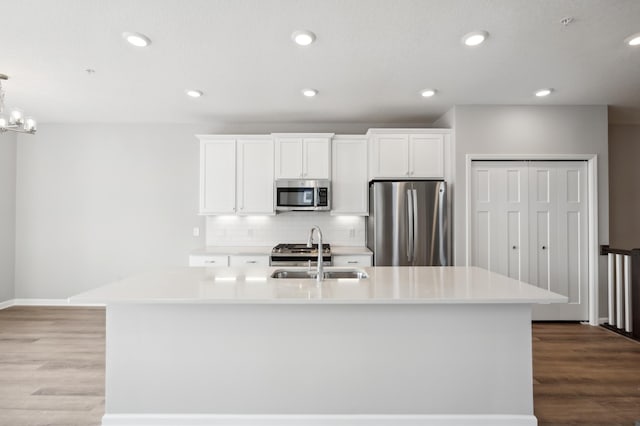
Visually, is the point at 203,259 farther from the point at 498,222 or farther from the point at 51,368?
the point at 498,222

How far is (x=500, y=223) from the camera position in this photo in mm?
4223

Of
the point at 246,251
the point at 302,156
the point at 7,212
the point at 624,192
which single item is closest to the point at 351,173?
the point at 302,156

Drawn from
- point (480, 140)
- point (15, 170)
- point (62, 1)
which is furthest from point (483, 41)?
point (15, 170)

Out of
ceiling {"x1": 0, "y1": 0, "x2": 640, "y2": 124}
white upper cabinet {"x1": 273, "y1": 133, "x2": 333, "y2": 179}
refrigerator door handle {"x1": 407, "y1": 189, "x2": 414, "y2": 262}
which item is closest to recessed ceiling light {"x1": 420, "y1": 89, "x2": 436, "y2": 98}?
ceiling {"x1": 0, "y1": 0, "x2": 640, "y2": 124}

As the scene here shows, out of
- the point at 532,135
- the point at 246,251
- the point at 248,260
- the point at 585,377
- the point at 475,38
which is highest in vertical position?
the point at 475,38

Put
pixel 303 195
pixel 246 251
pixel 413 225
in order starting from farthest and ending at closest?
pixel 303 195, pixel 246 251, pixel 413 225

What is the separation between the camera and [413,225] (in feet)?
13.4

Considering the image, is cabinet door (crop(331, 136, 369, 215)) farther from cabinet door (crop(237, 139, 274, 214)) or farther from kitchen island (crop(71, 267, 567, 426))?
kitchen island (crop(71, 267, 567, 426))

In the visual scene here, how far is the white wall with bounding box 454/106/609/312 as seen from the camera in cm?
416

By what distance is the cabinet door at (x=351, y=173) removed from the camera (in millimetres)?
4637

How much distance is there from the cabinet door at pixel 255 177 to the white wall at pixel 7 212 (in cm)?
322

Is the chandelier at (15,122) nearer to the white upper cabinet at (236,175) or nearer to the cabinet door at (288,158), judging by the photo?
the white upper cabinet at (236,175)

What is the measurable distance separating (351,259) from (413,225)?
0.84 metres

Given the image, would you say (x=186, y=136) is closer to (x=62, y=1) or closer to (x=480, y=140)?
(x=62, y=1)
